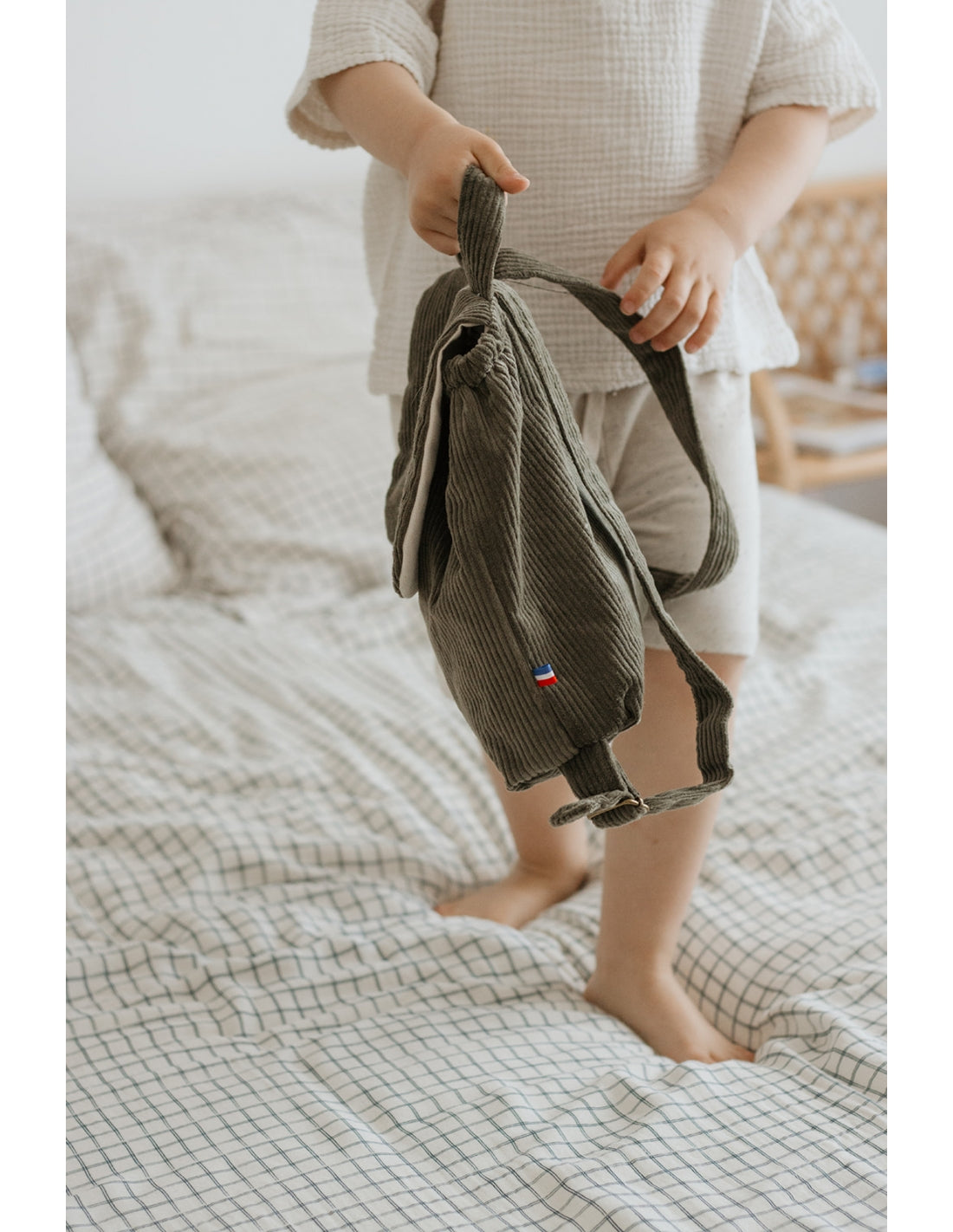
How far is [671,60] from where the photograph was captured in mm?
582

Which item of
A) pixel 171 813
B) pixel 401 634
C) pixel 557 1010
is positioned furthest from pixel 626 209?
pixel 401 634

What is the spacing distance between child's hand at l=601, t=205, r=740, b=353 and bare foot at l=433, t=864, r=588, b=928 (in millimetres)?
432

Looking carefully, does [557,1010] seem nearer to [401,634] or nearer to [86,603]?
[401,634]

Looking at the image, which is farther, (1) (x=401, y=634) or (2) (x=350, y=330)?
(2) (x=350, y=330)

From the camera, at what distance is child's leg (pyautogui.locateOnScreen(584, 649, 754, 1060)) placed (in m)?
0.65

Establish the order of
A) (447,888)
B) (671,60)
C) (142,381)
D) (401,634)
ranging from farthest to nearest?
(142,381) < (401,634) < (447,888) < (671,60)

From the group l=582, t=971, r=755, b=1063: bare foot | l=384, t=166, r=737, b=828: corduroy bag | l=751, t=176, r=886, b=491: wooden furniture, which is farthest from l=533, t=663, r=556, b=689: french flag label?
l=751, t=176, r=886, b=491: wooden furniture

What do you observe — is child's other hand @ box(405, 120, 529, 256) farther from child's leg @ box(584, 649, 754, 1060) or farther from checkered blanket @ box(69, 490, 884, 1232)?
checkered blanket @ box(69, 490, 884, 1232)

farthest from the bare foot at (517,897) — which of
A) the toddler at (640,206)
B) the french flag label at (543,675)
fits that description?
the french flag label at (543,675)

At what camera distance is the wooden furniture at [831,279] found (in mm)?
2066

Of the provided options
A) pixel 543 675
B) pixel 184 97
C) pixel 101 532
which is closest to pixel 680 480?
pixel 543 675

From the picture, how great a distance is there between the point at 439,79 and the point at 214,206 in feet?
3.67

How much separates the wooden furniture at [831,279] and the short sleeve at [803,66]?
1343 mm
